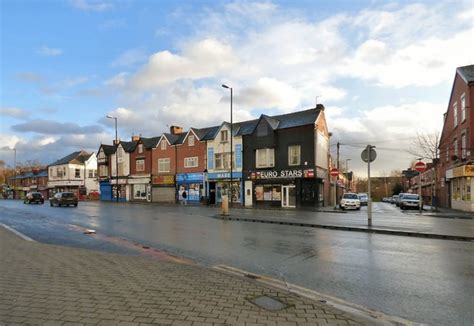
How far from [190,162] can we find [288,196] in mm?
14989

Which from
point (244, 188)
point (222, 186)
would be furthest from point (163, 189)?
point (244, 188)

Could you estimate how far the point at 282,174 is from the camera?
37062 mm

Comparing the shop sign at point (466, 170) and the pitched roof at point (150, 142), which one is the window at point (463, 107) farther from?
the pitched roof at point (150, 142)

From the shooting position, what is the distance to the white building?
72875mm

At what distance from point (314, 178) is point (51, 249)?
93.6 feet

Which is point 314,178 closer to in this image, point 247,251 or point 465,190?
point 465,190

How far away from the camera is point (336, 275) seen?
7699 mm

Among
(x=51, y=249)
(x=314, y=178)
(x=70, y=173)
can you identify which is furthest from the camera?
(x=70, y=173)

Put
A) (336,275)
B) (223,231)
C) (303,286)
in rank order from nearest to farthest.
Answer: (303,286)
(336,275)
(223,231)

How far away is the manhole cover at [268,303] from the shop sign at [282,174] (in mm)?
30340

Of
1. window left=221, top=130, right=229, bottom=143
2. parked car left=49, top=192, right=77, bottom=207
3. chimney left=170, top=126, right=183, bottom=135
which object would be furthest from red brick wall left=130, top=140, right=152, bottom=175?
parked car left=49, top=192, right=77, bottom=207

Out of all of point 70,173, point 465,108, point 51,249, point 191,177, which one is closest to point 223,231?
point 51,249

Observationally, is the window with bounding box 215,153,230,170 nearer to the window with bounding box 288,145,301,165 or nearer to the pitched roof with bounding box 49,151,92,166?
the window with bounding box 288,145,301,165

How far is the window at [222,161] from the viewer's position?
137ft
